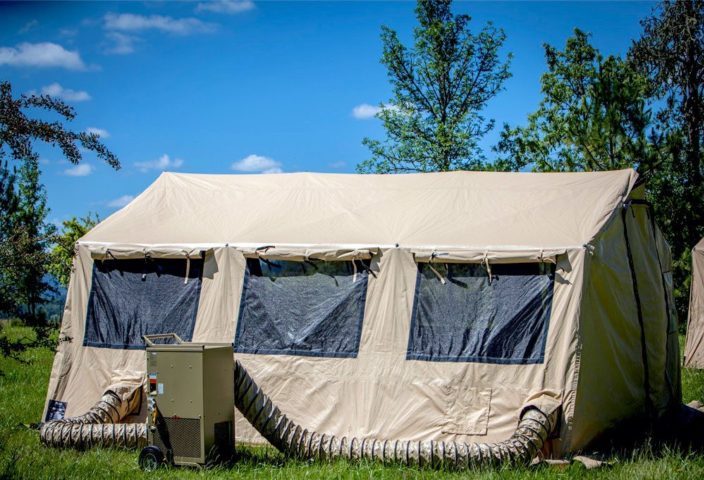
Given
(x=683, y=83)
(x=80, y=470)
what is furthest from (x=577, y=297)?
(x=683, y=83)

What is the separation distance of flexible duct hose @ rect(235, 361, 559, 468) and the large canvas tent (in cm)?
42

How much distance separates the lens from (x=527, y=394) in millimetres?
8023

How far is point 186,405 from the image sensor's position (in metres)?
7.38

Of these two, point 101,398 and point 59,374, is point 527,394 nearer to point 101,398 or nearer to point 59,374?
point 101,398

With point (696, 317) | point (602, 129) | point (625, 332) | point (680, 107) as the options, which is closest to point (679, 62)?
point (680, 107)

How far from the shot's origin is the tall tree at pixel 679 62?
22.3 meters

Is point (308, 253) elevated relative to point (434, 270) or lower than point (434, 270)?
elevated

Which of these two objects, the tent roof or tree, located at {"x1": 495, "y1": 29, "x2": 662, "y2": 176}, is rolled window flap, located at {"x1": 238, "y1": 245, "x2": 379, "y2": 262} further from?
tree, located at {"x1": 495, "y1": 29, "x2": 662, "y2": 176}

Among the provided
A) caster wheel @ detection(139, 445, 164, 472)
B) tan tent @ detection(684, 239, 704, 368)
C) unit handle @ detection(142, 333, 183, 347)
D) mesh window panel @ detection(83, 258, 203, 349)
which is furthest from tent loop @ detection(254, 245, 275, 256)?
tan tent @ detection(684, 239, 704, 368)

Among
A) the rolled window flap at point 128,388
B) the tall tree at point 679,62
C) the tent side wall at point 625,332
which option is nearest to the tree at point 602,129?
the tall tree at point 679,62

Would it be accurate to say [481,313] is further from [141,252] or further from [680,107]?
[680,107]

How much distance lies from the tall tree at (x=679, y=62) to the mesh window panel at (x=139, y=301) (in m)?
16.0

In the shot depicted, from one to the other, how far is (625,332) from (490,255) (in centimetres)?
181

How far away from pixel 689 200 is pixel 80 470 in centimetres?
1753
